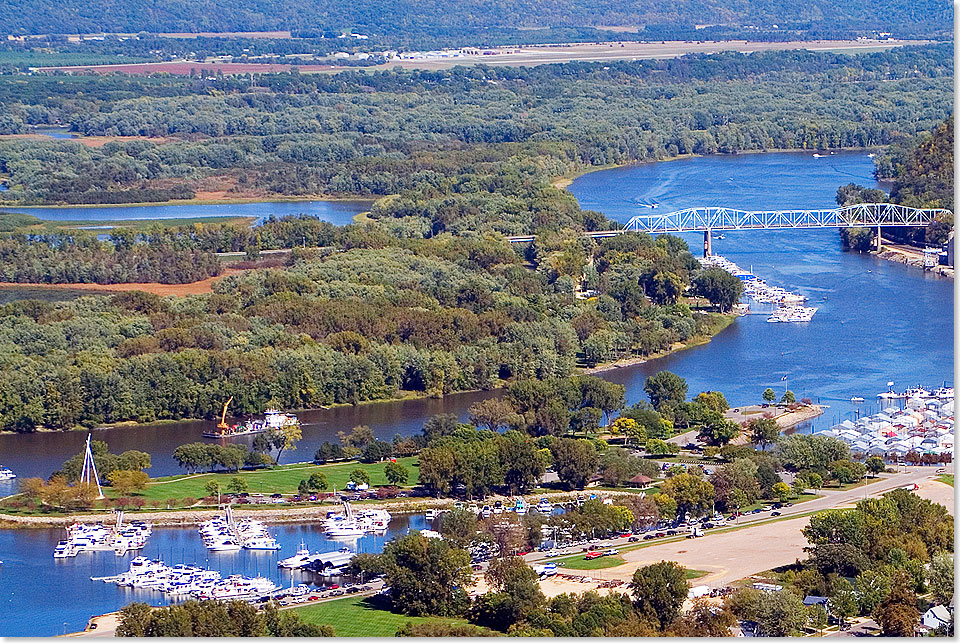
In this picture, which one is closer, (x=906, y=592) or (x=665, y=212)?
(x=906, y=592)

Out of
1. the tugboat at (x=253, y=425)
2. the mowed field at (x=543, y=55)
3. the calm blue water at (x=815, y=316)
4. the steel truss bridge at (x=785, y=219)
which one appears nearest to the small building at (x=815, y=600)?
the calm blue water at (x=815, y=316)

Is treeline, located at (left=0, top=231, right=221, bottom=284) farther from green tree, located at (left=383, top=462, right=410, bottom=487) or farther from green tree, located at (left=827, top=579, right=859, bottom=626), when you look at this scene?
green tree, located at (left=827, top=579, right=859, bottom=626)

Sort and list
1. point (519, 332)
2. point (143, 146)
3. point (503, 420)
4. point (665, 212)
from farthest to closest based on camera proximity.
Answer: point (143, 146) → point (665, 212) → point (519, 332) → point (503, 420)

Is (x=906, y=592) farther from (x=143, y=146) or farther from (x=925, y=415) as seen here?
(x=143, y=146)

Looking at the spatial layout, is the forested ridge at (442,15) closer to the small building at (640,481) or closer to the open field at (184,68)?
the open field at (184,68)

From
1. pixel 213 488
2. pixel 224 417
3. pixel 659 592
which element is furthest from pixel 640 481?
pixel 224 417

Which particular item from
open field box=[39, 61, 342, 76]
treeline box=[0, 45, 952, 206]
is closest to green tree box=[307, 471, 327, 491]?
treeline box=[0, 45, 952, 206]

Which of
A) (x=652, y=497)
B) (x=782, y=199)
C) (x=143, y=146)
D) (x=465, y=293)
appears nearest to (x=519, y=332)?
(x=465, y=293)
